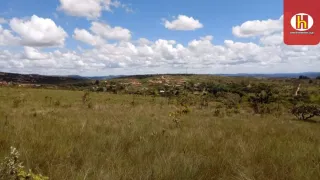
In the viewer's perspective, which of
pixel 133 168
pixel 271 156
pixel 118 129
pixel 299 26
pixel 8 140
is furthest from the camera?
pixel 299 26

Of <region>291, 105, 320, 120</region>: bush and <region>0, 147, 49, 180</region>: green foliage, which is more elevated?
<region>0, 147, 49, 180</region>: green foliage

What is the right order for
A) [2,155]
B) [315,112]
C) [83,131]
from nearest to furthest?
[2,155] < [83,131] < [315,112]

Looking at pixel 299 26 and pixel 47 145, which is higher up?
pixel 299 26

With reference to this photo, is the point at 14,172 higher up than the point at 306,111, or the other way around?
the point at 14,172

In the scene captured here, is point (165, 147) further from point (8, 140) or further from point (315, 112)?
point (315, 112)

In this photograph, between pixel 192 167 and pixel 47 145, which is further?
pixel 47 145

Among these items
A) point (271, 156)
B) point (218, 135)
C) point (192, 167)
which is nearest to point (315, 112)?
point (218, 135)

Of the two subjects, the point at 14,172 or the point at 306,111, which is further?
the point at 306,111

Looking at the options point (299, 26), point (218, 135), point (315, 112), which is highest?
point (299, 26)

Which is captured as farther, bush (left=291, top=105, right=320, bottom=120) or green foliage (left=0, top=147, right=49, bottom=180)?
bush (left=291, top=105, right=320, bottom=120)

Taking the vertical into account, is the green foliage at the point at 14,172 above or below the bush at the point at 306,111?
above

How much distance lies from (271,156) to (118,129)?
141 inches

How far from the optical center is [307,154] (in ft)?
15.5

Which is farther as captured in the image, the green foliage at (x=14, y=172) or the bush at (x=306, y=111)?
the bush at (x=306, y=111)
